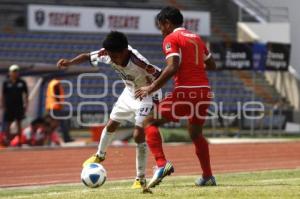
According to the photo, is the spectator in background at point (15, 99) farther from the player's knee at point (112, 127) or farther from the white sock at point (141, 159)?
the white sock at point (141, 159)

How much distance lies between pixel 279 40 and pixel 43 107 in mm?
13851

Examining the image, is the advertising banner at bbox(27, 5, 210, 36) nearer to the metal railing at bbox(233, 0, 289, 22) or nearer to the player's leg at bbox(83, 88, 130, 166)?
the metal railing at bbox(233, 0, 289, 22)

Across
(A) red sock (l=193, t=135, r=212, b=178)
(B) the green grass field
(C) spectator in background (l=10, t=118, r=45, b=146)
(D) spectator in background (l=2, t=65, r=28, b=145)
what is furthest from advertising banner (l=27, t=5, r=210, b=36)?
(A) red sock (l=193, t=135, r=212, b=178)

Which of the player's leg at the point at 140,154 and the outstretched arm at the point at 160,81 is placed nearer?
the outstretched arm at the point at 160,81

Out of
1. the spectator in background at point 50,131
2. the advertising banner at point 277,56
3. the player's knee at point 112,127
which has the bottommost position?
the spectator in background at point 50,131

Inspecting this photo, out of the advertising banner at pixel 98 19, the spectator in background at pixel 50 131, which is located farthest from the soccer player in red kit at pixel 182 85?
the advertising banner at pixel 98 19

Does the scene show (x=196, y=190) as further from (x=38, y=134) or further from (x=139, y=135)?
(x=38, y=134)

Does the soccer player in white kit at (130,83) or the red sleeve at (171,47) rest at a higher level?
the red sleeve at (171,47)

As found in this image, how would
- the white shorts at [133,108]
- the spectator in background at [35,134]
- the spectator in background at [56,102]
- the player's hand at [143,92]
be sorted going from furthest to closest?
the spectator in background at [56,102], the spectator in background at [35,134], the white shorts at [133,108], the player's hand at [143,92]

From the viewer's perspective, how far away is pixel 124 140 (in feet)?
76.2

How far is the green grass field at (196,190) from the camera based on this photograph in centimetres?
836

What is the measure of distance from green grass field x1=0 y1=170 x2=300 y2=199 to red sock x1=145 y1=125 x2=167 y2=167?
366 mm

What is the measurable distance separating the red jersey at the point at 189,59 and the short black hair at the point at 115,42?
486 millimetres

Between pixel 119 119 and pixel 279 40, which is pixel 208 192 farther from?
pixel 279 40
